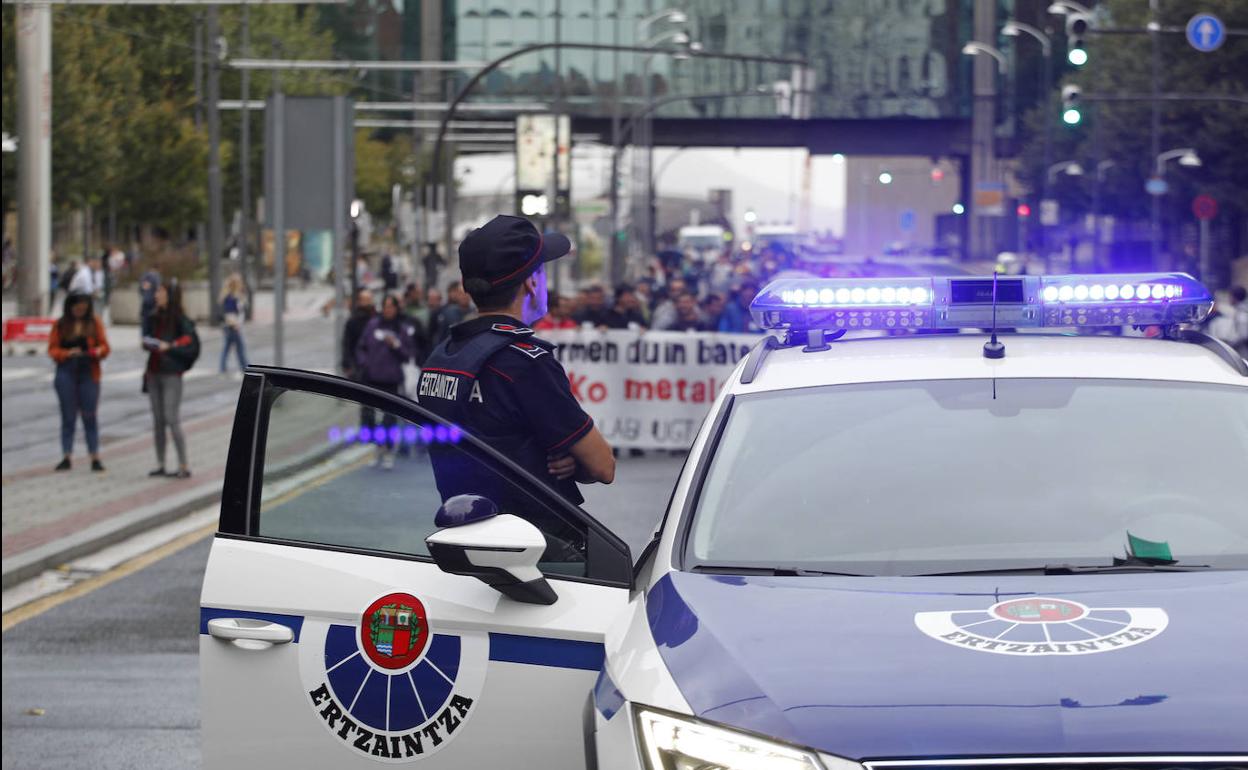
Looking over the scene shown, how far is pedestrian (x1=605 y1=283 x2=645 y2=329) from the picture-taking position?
24.5 metres

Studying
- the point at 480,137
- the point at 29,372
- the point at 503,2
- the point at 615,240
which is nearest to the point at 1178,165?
the point at 615,240

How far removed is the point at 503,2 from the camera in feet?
267

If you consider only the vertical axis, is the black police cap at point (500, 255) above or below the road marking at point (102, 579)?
above

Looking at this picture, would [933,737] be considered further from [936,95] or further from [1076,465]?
[936,95]

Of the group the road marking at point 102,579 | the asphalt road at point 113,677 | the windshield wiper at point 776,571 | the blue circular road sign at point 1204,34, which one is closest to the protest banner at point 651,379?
the road marking at point 102,579

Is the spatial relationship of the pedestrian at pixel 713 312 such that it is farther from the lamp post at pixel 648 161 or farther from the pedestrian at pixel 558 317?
the lamp post at pixel 648 161

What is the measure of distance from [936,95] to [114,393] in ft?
180

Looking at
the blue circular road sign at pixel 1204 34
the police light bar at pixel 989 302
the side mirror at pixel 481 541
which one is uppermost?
the blue circular road sign at pixel 1204 34

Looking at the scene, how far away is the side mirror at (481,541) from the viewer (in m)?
4.07

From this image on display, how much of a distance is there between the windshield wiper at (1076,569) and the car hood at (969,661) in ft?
0.16

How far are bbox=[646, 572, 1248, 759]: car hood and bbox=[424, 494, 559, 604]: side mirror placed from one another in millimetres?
289

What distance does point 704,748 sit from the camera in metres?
3.48

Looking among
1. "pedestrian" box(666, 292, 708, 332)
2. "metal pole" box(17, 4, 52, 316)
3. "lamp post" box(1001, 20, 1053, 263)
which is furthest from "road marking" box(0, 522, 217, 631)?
"lamp post" box(1001, 20, 1053, 263)

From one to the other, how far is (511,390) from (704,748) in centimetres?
Result: 178
